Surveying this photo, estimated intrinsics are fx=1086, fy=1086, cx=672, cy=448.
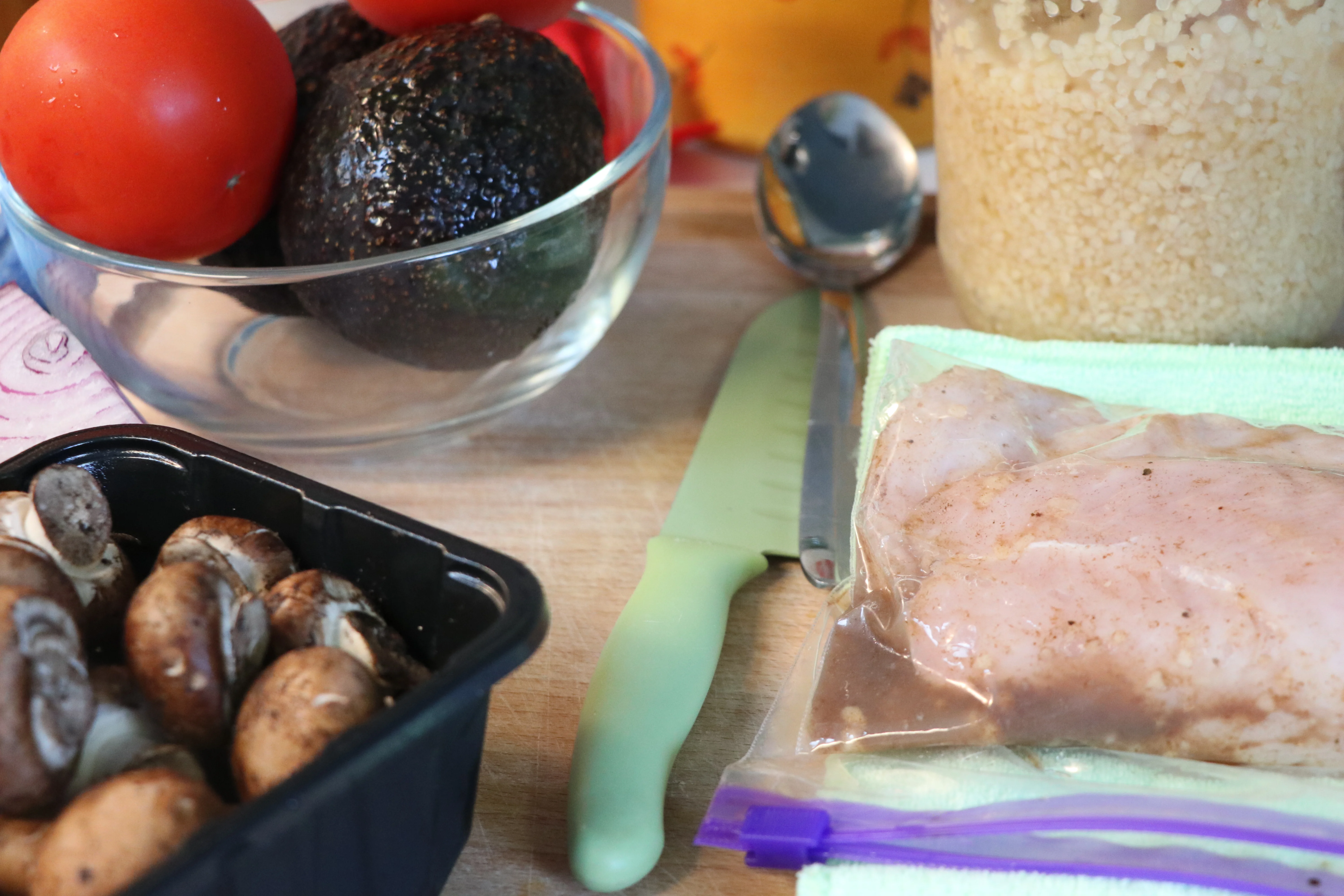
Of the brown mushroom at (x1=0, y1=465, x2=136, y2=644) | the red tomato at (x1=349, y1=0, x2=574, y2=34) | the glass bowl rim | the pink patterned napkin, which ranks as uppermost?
the red tomato at (x1=349, y1=0, x2=574, y2=34)

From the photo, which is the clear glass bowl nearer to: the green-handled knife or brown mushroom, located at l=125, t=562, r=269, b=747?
the green-handled knife

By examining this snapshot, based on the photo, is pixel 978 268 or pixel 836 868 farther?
pixel 978 268

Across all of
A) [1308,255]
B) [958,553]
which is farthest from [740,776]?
[1308,255]

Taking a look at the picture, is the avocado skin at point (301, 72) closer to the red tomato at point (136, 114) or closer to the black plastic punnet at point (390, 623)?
the red tomato at point (136, 114)

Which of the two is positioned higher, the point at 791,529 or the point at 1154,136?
the point at 1154,136

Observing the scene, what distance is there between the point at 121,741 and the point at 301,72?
0.52m

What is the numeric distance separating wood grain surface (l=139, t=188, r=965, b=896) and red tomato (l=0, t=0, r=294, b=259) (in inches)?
7.9

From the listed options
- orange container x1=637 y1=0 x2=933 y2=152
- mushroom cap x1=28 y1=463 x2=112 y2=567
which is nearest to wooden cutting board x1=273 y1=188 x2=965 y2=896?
orange container x1=637 y1=0 x2=933 y2=152

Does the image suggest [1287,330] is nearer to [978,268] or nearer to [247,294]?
[978,268]

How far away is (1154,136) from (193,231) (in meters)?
0.60

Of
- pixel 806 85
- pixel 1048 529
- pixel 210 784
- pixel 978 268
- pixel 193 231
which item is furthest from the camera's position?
pixel 806 85

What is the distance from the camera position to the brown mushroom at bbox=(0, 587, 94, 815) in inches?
14.4

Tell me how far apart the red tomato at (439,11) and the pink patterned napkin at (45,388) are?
0.30m

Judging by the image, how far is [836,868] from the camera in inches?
18.4
